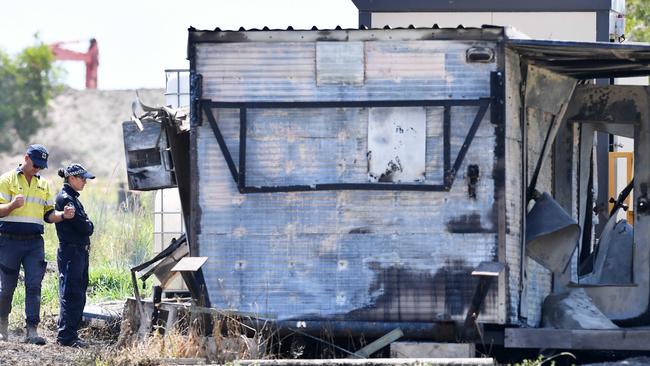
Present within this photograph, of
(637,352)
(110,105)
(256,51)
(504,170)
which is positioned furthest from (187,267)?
(110,105)

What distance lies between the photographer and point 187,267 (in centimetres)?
1141

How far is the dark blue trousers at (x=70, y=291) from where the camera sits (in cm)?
1276

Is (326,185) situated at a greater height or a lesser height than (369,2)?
lesser

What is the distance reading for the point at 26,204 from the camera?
13.0 m

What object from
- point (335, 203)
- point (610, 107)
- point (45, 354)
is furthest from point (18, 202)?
point (610, 107)

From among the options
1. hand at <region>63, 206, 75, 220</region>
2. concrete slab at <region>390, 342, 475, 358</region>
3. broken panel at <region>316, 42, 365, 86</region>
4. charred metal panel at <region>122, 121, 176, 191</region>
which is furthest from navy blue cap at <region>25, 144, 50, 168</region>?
concrete slab at <region>390, 342, 475, 358</region>

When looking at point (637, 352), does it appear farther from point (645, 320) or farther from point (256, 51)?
point (256, 51)

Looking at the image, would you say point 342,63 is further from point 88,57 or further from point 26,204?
point 88,57

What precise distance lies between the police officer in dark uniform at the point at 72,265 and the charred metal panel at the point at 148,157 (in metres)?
0.72

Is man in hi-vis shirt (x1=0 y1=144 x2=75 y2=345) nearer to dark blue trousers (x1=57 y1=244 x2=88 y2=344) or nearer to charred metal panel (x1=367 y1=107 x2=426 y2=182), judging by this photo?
dark blue trousers (x1=57 y1=244 x2=88 y2=344)

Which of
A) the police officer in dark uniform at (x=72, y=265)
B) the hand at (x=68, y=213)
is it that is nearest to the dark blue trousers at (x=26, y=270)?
the police officer in dark uniform at (x=72, y=265)

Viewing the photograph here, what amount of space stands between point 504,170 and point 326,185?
142 cm

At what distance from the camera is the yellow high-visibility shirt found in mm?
12930

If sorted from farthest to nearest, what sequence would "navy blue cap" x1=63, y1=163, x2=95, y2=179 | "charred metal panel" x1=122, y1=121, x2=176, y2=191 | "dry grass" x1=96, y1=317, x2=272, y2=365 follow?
1. "navy blue cap" x1=63, y1=163, x2=95, y2=179
2. "charred metal panel" x1=122, y1=121, x2=176, y2=191
3. "dry grass" x1=96, y1=317, x2=272, y2=365
